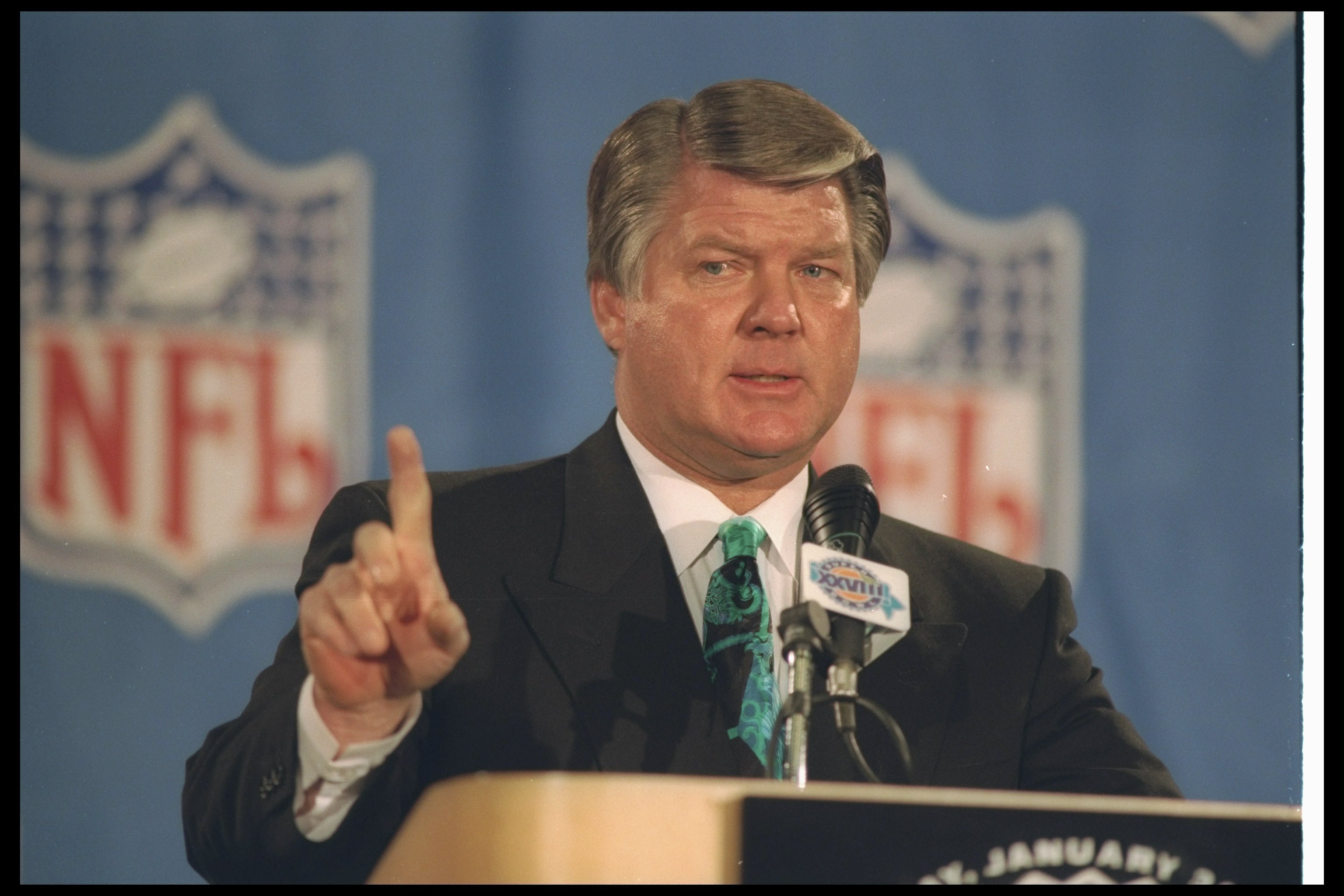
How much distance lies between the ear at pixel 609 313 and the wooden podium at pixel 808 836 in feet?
3.48

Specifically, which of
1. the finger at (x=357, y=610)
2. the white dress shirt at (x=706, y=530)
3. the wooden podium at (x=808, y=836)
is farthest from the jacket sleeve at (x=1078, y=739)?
the finger at (x=357, y=610)

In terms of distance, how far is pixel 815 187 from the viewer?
2.36 metres

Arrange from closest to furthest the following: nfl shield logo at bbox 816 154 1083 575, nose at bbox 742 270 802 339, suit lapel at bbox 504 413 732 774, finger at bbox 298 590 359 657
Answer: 1. finger at bbox 298 590 359 657
2. suit lapel at bbox 504 413 732 774
3. nose at bbox 742 270 802 339
4. nfl shield logo at bbox 816 154 1083 575

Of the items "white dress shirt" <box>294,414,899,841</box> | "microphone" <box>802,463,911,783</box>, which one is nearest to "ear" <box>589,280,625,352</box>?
"white dress shirt" <box>294,414,899,841</box>

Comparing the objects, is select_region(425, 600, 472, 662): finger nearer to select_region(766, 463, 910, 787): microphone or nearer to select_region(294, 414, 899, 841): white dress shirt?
select_region(766, 463, 910, 787): microphone

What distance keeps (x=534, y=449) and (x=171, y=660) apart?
709 millimetres

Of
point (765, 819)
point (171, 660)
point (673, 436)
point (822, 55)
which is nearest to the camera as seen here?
point (765, 819)

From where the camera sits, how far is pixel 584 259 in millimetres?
2670

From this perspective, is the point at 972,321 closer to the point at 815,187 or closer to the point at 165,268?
the point at 815,187

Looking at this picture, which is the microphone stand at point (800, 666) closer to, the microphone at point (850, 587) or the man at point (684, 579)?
Result: the microphone at point (850, 587)

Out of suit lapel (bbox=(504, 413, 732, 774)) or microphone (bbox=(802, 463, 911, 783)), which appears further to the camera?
suit lapel (bbox=(504, 413, 732, 774))

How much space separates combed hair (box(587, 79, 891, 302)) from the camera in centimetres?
232

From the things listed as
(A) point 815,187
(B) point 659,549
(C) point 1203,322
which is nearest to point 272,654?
(B) point 659,549

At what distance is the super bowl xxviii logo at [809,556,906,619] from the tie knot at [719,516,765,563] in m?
0.47
